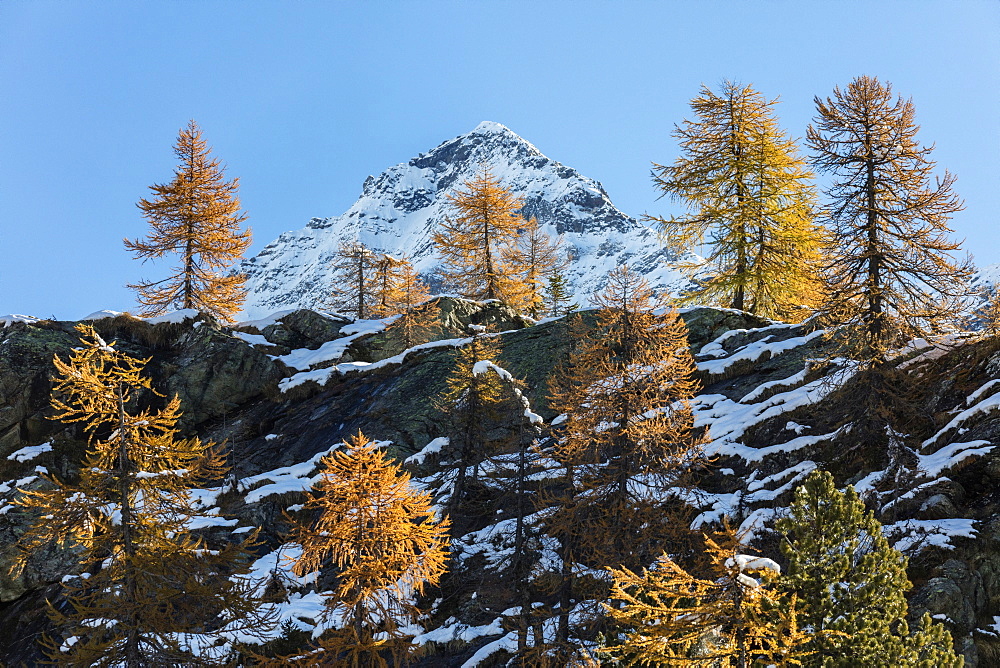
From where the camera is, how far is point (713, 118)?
27641 mm

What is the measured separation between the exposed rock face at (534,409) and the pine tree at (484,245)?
3.35 metres

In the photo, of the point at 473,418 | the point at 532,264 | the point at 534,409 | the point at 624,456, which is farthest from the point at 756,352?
the point at 532,264

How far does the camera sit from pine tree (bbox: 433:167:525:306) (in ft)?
113

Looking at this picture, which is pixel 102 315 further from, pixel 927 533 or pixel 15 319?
pixel 927 533

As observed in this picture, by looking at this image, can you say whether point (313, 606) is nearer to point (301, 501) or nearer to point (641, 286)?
point (301, 501)

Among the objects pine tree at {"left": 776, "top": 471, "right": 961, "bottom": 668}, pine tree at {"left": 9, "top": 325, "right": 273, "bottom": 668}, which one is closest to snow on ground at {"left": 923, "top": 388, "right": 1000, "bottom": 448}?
pine tree at {"left": 776, "top": 471, "right": 961, "bottom": 668}

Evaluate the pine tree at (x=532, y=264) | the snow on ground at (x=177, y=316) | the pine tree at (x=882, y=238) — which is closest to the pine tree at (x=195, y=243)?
the snow on ground at (x=177, y=316)

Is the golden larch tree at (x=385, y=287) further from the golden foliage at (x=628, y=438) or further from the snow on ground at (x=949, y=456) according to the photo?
the snow on ground at (x=949, y=456)

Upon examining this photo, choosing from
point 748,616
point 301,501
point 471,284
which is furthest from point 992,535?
point 471,284

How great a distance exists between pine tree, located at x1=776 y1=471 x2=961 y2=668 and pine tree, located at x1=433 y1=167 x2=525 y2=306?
25.6m

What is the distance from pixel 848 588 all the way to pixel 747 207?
67.1 ft

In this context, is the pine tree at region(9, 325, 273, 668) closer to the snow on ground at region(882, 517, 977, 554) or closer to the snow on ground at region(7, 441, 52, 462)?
the snow on ground at region(882, 517, 977, 554)

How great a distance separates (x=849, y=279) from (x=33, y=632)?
2387cm

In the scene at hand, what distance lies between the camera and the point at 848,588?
9062 mm
